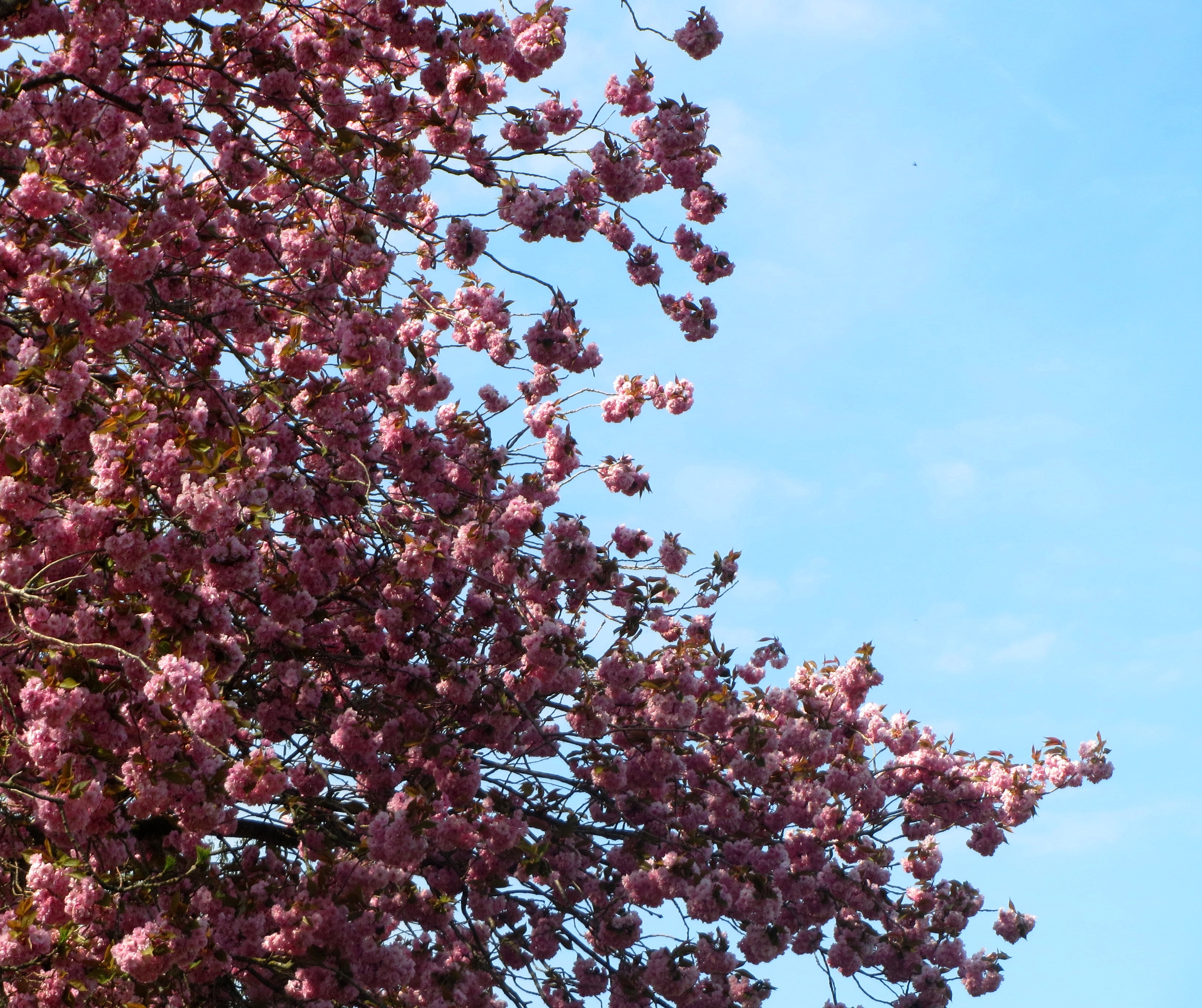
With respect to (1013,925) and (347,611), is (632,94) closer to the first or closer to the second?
(347,611)

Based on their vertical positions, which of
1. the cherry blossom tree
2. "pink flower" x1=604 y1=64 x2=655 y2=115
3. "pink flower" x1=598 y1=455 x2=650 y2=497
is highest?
"pink flower" x1=604 y1=64 x2=655 y2=115

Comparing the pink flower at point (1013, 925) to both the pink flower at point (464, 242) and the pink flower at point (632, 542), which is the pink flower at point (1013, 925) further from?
the pink flower at point (464, 242)

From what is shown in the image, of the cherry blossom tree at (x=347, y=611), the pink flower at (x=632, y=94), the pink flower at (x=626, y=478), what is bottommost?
the cherry blossom tree at (x=347, y=611)

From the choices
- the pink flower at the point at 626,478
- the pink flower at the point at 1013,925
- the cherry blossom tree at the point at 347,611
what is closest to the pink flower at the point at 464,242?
the cherry blossom tree at the point at 347,611

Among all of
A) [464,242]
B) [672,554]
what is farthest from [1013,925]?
[464,242]

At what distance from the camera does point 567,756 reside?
8719 millimetres

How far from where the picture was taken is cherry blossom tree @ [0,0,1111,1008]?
545cm

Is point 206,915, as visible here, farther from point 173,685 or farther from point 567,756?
point 567,756

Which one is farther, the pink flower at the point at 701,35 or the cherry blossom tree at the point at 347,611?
the pink flower at the point at 701,35

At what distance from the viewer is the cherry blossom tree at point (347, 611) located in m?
5.45

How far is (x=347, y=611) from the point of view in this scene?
7645 millimetres

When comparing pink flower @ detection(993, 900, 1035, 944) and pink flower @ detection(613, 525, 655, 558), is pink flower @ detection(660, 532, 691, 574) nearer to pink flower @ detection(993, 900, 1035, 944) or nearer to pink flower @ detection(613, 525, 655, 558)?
pink flower @ detection(613, 525, 655, 558)

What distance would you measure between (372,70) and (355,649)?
3.59 meters

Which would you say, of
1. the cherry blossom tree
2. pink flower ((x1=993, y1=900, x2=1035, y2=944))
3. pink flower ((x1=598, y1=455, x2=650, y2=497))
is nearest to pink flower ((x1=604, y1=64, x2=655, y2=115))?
the cherry blossom tree
